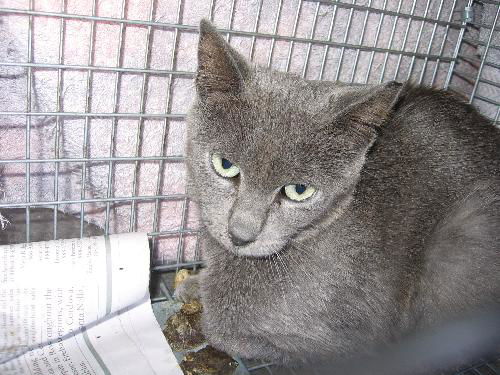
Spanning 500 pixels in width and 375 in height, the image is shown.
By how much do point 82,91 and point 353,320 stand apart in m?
0.86

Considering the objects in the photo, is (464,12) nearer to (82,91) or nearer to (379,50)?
(379,50)

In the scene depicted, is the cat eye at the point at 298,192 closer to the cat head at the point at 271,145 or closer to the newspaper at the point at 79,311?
the cat head at the point at 271,145

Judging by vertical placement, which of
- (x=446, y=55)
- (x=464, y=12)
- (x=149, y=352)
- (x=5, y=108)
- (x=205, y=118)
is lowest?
(x=149, y=352)

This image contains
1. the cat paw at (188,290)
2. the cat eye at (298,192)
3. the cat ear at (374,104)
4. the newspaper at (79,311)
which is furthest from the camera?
the cat paw at (188,290)

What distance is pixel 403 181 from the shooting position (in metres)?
1.06

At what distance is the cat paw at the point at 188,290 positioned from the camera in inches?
52.7

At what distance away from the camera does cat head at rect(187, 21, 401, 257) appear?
2.94 feet

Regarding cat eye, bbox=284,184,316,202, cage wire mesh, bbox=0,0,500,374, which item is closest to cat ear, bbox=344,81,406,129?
cat eye, bbox=284,184,316,202

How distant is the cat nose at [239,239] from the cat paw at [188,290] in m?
0.42

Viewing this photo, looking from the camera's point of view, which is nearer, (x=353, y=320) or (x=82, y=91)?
(x=353, y=320)

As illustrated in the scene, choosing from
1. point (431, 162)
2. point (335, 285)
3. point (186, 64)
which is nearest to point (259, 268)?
point (335, 285)

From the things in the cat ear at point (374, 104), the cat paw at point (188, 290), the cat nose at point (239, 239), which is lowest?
the cat paw at point (188, 290)

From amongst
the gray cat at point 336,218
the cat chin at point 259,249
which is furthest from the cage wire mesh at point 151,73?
the cat chin at point 259,249

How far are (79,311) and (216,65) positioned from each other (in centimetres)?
66
